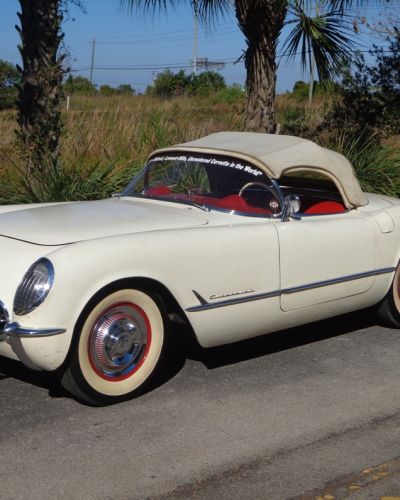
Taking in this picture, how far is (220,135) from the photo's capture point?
5910 mm

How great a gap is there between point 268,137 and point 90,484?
3133mm

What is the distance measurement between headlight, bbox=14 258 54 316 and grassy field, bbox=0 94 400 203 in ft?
13.3

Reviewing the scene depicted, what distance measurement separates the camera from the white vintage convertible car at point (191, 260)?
3986 millimetres

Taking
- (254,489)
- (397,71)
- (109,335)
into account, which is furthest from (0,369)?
(397,71)

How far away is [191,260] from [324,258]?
1064 millimetres

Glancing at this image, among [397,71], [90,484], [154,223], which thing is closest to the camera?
[90,484]

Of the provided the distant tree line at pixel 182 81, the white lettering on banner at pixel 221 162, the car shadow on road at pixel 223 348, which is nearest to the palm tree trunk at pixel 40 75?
the white lettering on banner at pixel 221 162

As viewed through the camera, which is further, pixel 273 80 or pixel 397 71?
pixel 397 71

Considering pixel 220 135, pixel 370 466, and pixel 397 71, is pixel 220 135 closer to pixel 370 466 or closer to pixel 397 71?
pixel 370 466

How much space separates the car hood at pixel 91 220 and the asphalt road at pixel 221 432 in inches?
26.7

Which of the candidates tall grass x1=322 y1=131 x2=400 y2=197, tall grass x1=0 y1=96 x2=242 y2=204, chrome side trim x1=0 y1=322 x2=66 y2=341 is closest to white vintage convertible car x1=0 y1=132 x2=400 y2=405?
chrome side trim x1=0 y1=322 x2=66 y2=341

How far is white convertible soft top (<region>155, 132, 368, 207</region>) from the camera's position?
5.20m

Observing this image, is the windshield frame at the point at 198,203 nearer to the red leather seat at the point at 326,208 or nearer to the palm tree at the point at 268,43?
the red leather seat at the point at 326,208

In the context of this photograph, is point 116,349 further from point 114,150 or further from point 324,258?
point 114,150
